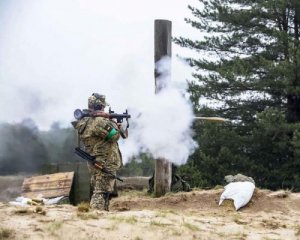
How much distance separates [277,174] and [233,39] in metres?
4.78

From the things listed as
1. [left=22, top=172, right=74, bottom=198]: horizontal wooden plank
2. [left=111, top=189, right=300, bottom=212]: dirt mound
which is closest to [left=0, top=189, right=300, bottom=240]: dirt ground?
[left=111, top=189, right=300, bottom=212]: dirt mound

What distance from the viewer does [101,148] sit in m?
9.52

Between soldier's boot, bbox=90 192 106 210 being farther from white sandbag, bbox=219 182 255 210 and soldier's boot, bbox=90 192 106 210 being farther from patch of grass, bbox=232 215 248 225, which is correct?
white sandbag, bbox=219 182 255 210

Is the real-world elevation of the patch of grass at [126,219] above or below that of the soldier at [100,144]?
below

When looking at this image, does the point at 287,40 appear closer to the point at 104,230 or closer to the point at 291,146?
the point at 291,146

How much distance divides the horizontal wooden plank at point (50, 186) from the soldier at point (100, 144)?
2.79 metres

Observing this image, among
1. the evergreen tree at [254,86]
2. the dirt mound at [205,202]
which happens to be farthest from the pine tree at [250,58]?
the dirt mound at [205,202]

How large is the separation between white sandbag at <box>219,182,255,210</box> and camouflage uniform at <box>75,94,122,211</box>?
2467mm

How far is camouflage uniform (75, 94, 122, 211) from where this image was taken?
9.28 meters

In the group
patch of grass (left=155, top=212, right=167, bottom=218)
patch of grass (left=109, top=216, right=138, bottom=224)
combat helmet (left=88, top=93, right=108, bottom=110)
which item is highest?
combat helmet (left=88, top=93, right=108, bottom=110)

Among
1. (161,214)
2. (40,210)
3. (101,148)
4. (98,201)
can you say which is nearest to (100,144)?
(101,148)

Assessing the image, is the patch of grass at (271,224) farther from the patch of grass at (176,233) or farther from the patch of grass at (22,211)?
the patch of grass at (22,211)

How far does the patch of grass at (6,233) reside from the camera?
254 inches

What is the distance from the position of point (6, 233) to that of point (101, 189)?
3029 mm
